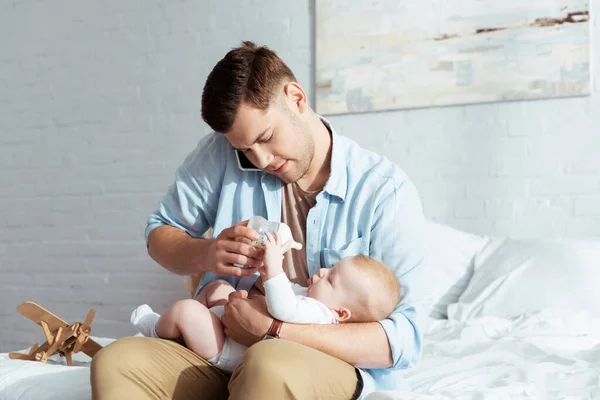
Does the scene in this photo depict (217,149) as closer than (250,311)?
No

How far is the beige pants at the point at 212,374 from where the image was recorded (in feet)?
3.73

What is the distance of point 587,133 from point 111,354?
227 centimetres

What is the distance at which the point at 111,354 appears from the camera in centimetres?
125

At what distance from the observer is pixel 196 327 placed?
1.36 metres

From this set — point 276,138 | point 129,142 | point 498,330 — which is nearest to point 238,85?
point 276,138

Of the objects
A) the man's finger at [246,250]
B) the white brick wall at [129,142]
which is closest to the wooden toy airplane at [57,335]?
the man's finger at [246,250]

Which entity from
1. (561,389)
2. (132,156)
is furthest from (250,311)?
(132,156)

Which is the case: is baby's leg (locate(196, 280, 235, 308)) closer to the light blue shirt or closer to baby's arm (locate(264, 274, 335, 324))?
the light blue shirt

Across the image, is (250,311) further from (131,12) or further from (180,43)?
(131,12)

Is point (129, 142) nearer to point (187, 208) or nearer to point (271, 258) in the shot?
point (187, 208)

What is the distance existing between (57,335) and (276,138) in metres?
0.86

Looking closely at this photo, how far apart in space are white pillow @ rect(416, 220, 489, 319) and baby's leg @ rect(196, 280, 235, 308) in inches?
49.5

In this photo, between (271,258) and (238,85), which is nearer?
(271,258)

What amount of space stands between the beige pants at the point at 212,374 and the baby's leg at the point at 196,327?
0.08ft
